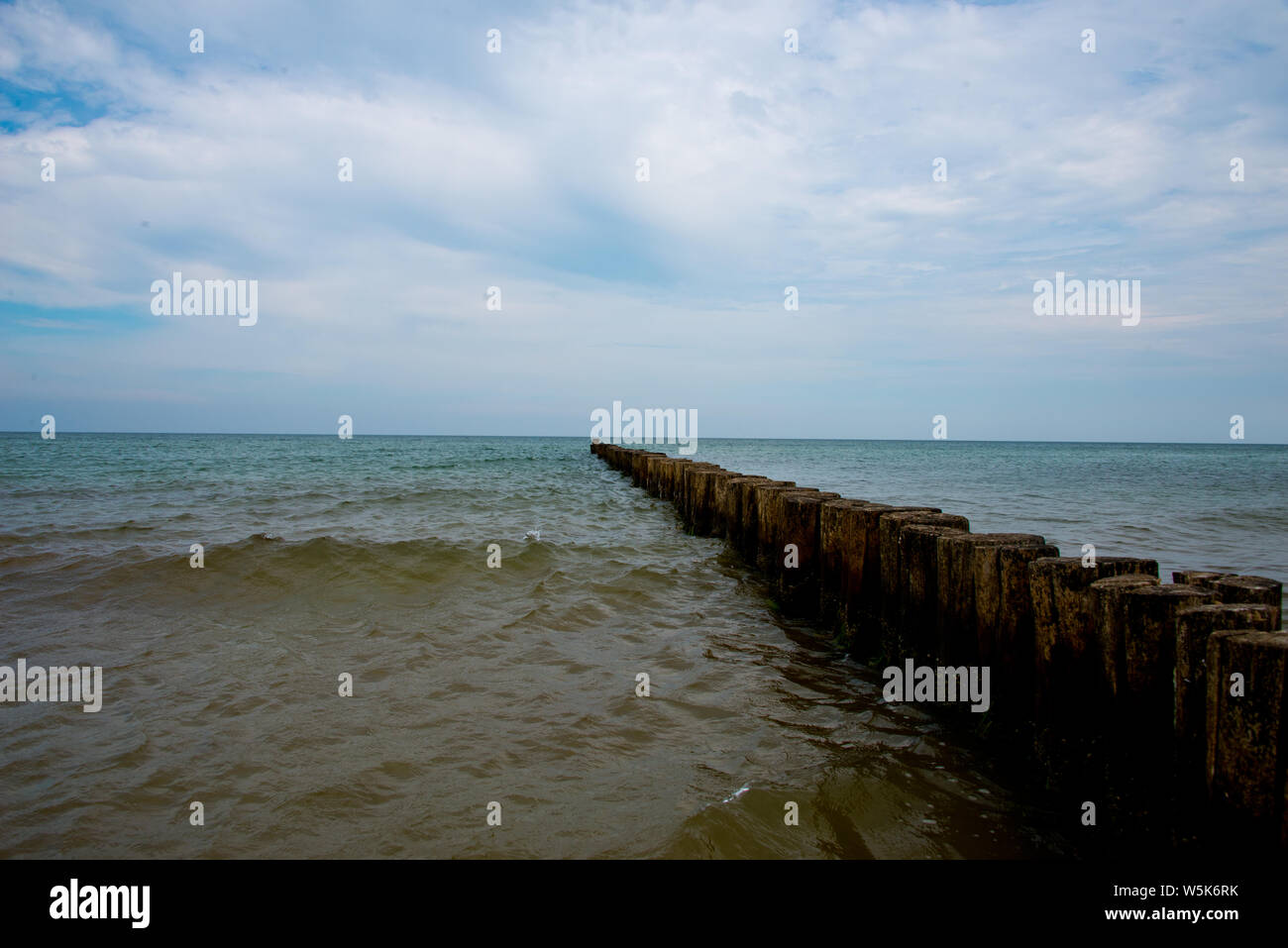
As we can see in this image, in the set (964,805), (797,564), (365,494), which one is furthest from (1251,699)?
(365,494)

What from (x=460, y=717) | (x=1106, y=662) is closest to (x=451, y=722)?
(x=460, y=717)

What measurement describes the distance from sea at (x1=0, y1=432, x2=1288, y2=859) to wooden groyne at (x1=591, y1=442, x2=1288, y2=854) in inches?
10.6

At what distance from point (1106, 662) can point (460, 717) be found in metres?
Result: 3.24

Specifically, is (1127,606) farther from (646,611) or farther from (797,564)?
(646,611)

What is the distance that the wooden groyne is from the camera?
7.64 feet

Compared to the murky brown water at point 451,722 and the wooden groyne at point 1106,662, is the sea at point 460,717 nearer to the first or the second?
the murky brown water at point 451,722

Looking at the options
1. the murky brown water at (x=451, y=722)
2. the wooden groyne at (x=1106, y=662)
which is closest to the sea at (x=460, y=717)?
the murky brown water at (x=451, y=722)

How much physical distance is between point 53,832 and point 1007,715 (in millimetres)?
4304

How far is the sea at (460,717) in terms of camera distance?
2982mm

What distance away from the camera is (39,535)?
32.0 feet

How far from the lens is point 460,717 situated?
13.5 ft

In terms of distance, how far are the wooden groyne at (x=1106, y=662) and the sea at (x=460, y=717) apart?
0.27 metres

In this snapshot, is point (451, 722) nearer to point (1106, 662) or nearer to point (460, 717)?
point (460, 717)

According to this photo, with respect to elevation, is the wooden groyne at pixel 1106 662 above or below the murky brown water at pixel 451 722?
above
